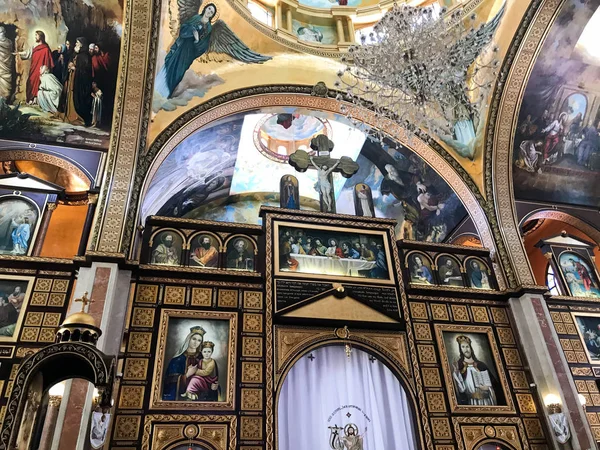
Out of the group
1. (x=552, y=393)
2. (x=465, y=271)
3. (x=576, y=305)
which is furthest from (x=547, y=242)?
(x=552, y=393)

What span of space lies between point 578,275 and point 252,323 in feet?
26.2

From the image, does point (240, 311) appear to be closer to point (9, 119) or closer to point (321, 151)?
point (321, 151)

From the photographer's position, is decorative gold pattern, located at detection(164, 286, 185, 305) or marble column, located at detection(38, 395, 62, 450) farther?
decorative gold pattern, located at detection(164, 286, 185, 305)

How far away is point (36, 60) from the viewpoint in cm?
950

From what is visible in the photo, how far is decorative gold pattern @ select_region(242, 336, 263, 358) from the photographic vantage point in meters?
8.45

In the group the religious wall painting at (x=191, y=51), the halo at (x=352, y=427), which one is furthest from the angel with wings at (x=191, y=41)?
the halo at (x=352, y=427)

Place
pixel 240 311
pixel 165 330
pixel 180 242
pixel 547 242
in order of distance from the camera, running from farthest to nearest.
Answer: pixel 547 242 < pixel 180 242 < pixel 240 311 < pixel 165 330

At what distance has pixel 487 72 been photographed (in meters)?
11.4

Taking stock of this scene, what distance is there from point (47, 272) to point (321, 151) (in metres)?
6.77

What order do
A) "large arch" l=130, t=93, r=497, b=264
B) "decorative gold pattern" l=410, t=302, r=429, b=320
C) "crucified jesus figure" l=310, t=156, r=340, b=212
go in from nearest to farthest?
1. "decorative gold pattern" l=410, t=302, r=429, b=320
2. "large arch" l=130, t=93, r=497, b=264
3. "crucified jesus figure" l=310, t=156, r=340, b=212

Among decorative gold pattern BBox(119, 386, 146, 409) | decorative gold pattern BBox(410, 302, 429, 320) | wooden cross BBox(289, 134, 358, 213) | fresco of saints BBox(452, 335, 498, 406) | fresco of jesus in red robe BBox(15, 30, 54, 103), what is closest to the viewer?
decorative gold pattern BBox(119, 386, 146, 409)

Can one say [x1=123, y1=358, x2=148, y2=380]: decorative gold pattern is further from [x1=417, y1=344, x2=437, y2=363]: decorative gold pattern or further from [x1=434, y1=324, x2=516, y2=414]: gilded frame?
[x1=434, y1=324, x2=516, y2=414]: gilded frame

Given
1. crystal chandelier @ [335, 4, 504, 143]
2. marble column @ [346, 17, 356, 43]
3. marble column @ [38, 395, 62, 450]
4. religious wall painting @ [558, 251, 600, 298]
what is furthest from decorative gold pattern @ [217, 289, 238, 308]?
religious wall painting @ [558, 251, 600, 298]

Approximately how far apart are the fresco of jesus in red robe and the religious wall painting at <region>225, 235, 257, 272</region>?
4809mm
